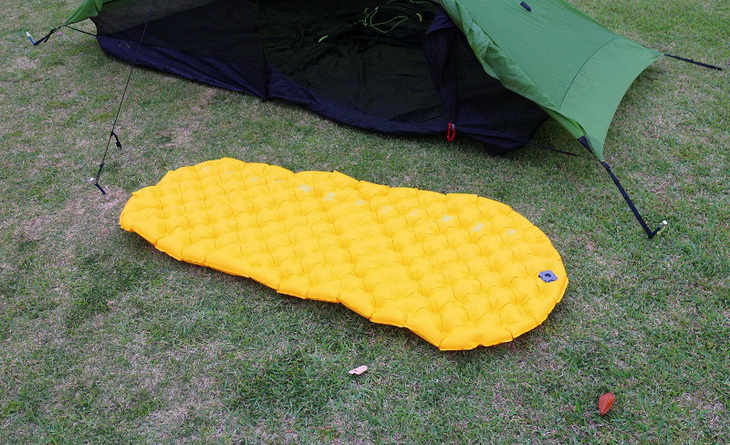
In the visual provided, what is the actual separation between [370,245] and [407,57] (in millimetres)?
2111

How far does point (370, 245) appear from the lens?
7.89 feet

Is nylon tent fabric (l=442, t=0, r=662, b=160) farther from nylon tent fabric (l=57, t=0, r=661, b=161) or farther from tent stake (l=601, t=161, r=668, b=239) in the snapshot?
tent stake (l=601, t=161, r=668, b=239)

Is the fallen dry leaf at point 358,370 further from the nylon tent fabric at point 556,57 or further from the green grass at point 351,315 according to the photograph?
the nylon tent fabric at point 556,57

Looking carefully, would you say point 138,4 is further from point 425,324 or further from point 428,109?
point 425,324

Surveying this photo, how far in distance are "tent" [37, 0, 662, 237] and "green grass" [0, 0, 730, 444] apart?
208mm

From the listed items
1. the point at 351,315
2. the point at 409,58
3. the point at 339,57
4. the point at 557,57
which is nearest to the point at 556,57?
the point at 557,57

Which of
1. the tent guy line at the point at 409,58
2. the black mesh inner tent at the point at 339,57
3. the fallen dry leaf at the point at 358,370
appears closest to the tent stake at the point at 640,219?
the tent guy line at the point at 409,58

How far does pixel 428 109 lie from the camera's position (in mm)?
3363

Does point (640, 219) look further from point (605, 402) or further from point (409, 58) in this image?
point (409, 58)

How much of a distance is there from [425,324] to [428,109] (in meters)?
1.74

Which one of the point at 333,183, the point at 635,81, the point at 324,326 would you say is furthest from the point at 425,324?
the point at 635,81

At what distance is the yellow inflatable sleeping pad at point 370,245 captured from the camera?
2100 millimetres

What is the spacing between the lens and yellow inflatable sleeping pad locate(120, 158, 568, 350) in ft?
6.89

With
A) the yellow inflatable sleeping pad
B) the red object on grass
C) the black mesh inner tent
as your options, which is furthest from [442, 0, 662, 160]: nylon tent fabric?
the red object on grass
